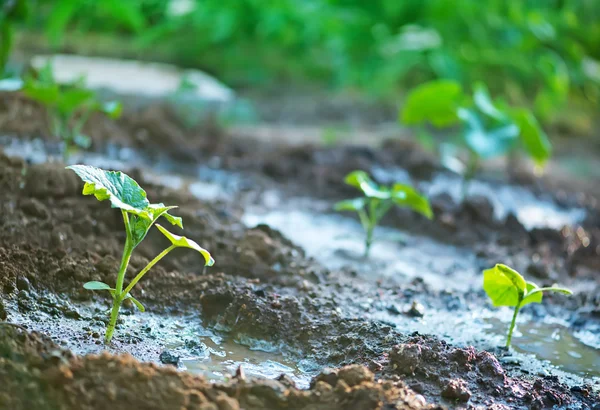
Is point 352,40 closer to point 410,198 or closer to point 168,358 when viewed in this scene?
point 410,198

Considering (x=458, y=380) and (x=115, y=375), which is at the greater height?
(x=115, y=375)

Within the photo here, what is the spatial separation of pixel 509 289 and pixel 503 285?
22 mm

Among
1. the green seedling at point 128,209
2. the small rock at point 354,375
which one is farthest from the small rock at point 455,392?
the green seedling at point 128,209

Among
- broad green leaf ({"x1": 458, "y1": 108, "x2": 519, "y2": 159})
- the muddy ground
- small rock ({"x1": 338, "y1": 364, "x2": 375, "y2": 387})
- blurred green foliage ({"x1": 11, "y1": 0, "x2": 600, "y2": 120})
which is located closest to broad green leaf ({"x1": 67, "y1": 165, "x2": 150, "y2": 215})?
the muddy ground

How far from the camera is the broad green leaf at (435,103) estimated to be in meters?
3.79

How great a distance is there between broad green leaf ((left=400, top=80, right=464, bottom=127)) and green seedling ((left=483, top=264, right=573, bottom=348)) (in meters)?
1.72

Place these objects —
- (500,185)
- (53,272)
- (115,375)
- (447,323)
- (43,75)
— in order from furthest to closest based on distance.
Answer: (500,185) → (43,75) → (447,323) → (53,272) → (115,375)

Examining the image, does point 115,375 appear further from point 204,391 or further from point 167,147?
point 167,147

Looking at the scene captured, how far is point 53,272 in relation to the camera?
2.18 metres

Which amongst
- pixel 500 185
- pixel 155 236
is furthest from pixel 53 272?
pixel 500 185

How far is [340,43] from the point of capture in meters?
6.47

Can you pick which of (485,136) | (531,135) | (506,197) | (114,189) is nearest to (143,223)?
(114,189)

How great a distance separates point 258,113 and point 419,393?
440cm

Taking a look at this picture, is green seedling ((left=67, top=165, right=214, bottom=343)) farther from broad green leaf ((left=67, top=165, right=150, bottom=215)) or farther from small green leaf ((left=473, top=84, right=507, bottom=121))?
small green leaf ((left=473, top=84, right=507, bottom=121))
